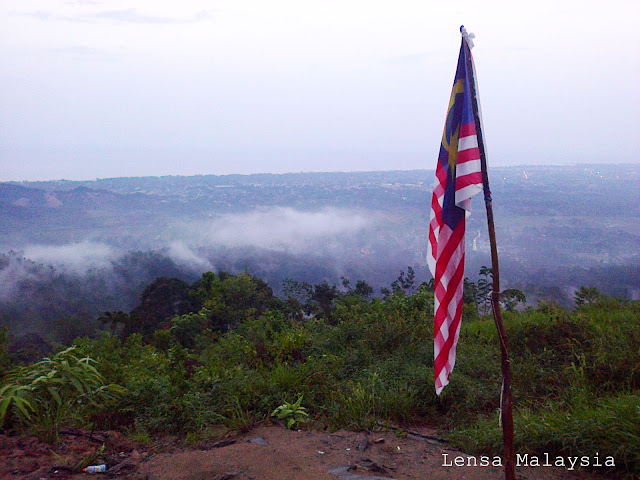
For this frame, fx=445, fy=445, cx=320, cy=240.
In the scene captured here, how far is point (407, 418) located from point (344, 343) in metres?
1.98

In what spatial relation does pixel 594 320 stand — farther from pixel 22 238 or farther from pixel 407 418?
pixel 22 238

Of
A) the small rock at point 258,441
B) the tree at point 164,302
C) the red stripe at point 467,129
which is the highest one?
the red stripe at point 467,129

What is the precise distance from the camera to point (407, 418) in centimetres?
418

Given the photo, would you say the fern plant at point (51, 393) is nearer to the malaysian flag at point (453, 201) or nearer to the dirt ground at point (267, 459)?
the dirt ground at point (267, 459)

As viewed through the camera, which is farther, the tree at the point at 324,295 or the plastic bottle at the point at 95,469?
the tree at the point at 324,295

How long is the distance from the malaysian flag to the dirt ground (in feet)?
3.24

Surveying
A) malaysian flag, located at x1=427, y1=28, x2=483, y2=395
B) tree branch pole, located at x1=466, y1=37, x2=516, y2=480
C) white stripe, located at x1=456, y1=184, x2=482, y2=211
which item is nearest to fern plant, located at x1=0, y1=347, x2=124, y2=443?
malaysian flag, located at x1=427, y1=28, x2=483, y2=395

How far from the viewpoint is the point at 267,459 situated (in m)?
3.25

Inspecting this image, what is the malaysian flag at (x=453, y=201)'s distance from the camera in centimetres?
249

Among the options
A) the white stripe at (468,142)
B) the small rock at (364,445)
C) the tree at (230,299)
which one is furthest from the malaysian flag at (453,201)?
the tree at (230,299)

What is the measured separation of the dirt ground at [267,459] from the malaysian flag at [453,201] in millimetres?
989

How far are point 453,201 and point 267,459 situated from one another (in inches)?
89.3

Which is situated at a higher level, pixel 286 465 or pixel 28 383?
pixel 28 383

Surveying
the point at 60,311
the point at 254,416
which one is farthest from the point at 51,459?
the point at 60,311
